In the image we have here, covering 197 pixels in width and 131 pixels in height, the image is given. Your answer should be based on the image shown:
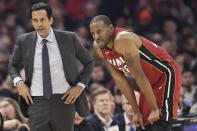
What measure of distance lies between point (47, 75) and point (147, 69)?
3.08 feet

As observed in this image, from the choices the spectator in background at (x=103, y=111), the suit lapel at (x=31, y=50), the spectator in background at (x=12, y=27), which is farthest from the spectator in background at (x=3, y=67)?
the suit lapel at (x=31, y=50)

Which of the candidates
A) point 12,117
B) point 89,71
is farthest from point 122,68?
point 12,117

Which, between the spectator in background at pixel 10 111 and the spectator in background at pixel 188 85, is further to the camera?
the spectator in background at pixel 188 85

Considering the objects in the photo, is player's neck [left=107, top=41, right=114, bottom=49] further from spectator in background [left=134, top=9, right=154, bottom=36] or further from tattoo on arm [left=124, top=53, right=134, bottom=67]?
spectator in background [left=134, top=9, right=154, bottom=36]

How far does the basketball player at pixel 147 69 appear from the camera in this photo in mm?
4246

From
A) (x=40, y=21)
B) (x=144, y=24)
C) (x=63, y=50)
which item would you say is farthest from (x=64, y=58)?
(x=144, y=24)

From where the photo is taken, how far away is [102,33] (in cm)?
436

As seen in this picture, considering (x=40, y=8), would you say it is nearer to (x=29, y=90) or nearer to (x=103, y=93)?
(x=29, y=90)

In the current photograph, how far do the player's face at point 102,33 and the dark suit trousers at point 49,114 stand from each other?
26.9 inches

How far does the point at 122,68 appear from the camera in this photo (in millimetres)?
4508

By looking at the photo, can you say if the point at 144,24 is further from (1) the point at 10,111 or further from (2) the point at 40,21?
(2) the point at 40,21

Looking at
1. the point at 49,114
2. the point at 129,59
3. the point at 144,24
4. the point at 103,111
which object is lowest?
the point at 103,111

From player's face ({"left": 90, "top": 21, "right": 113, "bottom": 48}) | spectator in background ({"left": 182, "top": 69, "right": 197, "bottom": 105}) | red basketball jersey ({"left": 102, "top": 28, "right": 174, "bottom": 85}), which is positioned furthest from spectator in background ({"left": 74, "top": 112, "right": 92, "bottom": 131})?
spectator in background ({"left": 182, "top": 69, "right": 197, "bottom": 105})

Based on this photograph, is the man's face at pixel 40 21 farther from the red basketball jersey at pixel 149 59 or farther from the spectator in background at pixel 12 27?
the spectator in background at pixel 12 27
